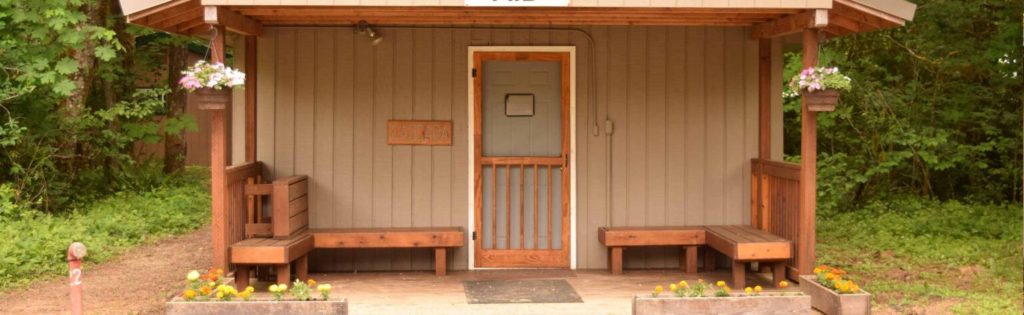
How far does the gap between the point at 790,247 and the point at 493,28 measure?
2.61 metres

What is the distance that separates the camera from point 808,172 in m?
7.19

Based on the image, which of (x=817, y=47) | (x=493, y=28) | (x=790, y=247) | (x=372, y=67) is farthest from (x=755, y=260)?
(x=372, y=67)

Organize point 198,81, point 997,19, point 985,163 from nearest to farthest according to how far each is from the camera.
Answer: point 198,81 < point 997,19 < point 985,163

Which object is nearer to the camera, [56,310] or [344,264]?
[56,310]

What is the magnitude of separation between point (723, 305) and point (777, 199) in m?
2.11

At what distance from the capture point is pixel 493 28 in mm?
8359

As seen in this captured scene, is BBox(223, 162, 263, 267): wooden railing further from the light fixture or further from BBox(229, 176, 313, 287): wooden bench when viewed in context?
the light fixture

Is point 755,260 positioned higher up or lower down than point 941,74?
lower down

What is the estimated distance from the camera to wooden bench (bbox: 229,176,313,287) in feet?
23.5

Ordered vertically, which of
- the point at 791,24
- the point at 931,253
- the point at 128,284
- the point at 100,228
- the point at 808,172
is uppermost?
the point at 791,24

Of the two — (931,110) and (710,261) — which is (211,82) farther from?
(931,110)

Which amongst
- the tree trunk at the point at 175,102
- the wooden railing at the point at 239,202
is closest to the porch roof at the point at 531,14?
the wooden railing at the point at 239,202

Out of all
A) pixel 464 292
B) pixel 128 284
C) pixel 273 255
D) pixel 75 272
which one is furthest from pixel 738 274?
pixel 128 284

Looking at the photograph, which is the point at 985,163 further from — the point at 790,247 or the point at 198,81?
the point at 198,81
